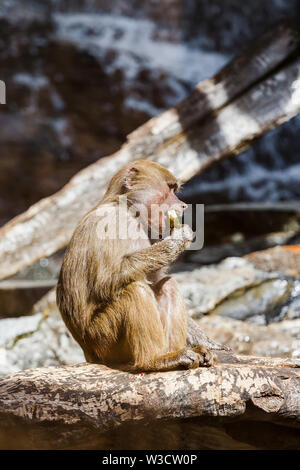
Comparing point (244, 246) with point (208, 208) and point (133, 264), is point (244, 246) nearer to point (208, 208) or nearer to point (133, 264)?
point (208, 208)

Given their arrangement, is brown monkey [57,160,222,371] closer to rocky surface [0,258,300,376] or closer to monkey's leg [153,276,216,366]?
monkey's leg [153,276,216,366]

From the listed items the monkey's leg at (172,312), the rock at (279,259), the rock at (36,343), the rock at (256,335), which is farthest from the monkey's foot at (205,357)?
the rock at (279,259)

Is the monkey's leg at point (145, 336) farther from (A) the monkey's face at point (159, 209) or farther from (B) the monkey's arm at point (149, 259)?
(A) the monkey's face at point (159, 209)

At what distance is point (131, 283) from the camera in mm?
3512

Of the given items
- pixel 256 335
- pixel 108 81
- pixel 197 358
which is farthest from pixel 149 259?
pixel 108 81

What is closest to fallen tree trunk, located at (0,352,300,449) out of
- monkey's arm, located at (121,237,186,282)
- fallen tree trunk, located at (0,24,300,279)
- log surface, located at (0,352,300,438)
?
log surface, located at (0,352,300,438)

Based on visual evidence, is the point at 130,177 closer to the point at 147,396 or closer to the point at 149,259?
the point at 149,259

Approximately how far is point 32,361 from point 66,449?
265 cm

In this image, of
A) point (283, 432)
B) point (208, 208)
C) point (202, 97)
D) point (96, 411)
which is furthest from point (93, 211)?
point (208, 208)

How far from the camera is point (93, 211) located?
12.6ft

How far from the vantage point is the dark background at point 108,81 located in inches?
446

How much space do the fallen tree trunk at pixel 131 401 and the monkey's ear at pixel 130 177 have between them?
4.32 feet

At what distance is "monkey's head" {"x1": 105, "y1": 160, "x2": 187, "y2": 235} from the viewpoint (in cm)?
382

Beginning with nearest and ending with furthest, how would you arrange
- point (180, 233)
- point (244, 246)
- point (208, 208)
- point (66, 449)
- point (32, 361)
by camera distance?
1. point (66, 449)
2. point (180, 233)
3. point (32, 361)
4. point (244, 246)
5. point (208, 208)
